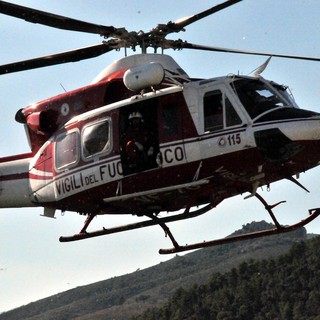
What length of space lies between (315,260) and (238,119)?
111353mm

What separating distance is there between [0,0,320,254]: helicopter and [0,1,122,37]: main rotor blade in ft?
0.06

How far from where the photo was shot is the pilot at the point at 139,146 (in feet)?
51.3

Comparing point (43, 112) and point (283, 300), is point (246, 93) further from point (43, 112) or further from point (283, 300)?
point (283, 300)

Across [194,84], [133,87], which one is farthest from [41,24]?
[194,84]

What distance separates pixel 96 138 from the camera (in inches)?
645

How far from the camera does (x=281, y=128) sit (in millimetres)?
14531

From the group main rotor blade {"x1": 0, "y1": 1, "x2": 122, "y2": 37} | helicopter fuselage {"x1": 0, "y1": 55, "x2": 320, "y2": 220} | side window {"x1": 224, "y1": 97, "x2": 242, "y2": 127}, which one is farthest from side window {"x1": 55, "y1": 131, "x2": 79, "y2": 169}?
side window {"x1": 224, "y1": 97, "x2": 242, "y2": 127}

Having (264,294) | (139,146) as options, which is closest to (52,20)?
(139,146)

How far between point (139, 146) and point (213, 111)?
155 cm

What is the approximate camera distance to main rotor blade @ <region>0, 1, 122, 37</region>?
15211 mm

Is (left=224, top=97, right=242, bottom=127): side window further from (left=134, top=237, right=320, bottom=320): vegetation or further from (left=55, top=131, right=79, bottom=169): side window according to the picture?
(left=134, top=237, right=320, bottom=320): vegetation

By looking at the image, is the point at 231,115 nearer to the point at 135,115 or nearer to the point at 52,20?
the point at 135,115

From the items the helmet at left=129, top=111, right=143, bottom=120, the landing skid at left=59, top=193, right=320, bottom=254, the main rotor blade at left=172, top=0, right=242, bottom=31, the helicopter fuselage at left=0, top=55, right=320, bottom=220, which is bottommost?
the landing skid at left=59, top=193, right=320, bottom=254

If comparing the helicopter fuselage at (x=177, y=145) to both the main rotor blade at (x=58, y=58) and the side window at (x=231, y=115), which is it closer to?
the side window at (x=231, y=115)
